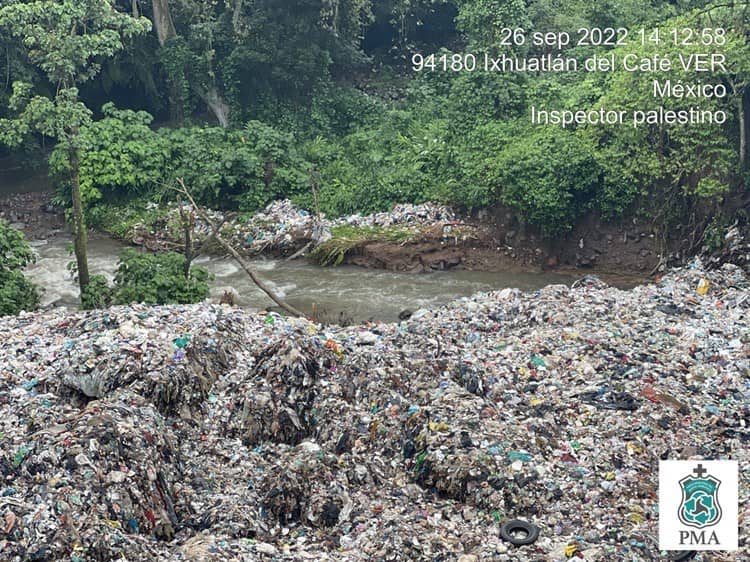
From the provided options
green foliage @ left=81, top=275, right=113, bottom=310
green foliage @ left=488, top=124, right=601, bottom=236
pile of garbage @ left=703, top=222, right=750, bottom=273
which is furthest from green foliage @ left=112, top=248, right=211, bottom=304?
pile of garbage @ left=703, top=222, right=750, bottom=273

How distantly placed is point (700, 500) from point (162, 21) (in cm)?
1484

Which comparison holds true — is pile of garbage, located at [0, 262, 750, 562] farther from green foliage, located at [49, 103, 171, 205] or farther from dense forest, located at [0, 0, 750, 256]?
green foliage, located at [49, 103, 171, 205]

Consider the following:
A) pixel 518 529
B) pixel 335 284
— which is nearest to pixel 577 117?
pixel 335 284

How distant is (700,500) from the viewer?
5305 mm

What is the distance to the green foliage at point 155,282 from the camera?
9.80 metres

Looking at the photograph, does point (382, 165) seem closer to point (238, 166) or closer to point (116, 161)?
point (238, 166)

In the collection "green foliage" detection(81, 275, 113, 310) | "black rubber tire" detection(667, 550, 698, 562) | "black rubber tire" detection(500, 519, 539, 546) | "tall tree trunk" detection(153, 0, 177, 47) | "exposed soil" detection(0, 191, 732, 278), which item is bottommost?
"black rubber tire" detection(667, 550, 698, 562)

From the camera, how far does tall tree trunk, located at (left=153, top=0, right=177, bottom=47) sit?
55.7 ft

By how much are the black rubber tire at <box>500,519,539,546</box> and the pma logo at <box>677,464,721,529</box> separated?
0.88 metres

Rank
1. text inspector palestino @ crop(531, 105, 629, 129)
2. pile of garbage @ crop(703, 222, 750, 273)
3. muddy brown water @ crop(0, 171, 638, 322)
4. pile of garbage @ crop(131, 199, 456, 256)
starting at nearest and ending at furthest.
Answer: pile of garbage @ crop(703, 222, 750, 273), muddy brown water @ crop(0, 171, 638, 322), text inspector palestino @ crop(531, 105, 629, 129), pile of garbage @ crop(131, 199, 456, 256)

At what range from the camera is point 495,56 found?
15453mm

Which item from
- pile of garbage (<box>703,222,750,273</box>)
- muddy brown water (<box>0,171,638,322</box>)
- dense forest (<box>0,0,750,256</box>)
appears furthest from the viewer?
dense forest (<box>0,0,750,256</box>)

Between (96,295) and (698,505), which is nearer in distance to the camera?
(698,505)

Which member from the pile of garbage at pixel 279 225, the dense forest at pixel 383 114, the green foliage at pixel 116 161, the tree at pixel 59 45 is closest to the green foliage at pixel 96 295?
the dense forest at pixel 383 114
